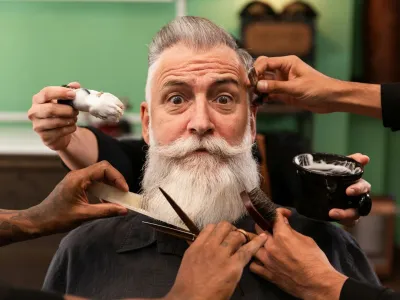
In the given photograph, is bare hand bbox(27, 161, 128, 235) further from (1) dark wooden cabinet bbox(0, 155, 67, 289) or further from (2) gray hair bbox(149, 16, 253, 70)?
(2) gray hair bbox(149, 16, 253, 70)

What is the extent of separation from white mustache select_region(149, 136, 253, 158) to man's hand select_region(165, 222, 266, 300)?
0.99 feet

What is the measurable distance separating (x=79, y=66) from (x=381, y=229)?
2.44 meters

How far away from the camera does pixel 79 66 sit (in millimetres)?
3453

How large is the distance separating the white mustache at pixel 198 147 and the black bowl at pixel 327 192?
7.4 inches

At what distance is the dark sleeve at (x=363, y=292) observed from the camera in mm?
1101

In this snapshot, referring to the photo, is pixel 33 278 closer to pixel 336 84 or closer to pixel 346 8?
A: pixel 336 84

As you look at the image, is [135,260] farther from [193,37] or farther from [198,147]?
[193,37]

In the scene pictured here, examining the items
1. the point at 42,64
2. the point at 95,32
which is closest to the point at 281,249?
the point at 42,64

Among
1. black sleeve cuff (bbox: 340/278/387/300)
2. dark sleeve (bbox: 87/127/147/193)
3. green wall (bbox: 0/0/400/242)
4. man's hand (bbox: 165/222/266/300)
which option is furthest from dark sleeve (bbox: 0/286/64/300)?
green wall (bbox: 0/0/400/242)

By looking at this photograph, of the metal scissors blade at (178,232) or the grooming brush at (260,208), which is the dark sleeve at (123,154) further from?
the grooming brush at (260,208)

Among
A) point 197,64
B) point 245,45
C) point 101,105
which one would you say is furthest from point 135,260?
point 245,45

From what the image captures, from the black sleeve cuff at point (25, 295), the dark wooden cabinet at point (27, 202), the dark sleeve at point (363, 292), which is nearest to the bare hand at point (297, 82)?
the dark sleeve at point (363, 292)

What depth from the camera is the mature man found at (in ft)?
4.36

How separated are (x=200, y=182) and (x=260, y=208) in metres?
0.20
